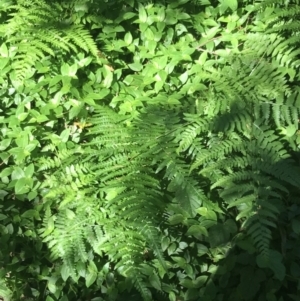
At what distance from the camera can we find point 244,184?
2.59 metres

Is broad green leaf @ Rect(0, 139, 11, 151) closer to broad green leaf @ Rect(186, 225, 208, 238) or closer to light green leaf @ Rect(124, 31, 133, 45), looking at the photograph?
light green leaf @ Rect(124, 31, 133, 45)

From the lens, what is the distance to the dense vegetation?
2.62 meters

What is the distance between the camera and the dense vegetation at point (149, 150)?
2623 mm

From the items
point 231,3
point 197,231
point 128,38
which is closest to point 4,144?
point 128,38

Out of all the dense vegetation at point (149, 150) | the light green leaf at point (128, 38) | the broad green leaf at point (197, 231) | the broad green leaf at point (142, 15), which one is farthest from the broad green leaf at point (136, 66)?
the broad green leaf at point (197, 231)

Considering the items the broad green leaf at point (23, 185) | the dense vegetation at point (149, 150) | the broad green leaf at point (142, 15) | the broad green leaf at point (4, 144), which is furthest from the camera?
the broad green leaf at point (142, 15)

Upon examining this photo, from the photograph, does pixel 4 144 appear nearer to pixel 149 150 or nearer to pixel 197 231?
pixel 149 150

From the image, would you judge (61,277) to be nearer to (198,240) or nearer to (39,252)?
(39,252)

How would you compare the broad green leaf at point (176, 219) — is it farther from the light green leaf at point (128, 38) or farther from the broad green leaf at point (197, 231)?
the light green leaf at point (128, 38)

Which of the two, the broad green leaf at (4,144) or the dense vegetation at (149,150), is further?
the broad green leaf at (4,144)

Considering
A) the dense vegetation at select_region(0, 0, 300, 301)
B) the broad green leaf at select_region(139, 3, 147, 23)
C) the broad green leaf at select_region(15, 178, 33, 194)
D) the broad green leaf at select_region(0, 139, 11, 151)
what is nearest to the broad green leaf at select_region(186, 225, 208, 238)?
the dense vegetation at select_region(0, 0, 300, 301)

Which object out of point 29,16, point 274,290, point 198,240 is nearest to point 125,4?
point 29,16

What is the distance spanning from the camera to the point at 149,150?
2.68 m

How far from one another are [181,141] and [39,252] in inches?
41.0
